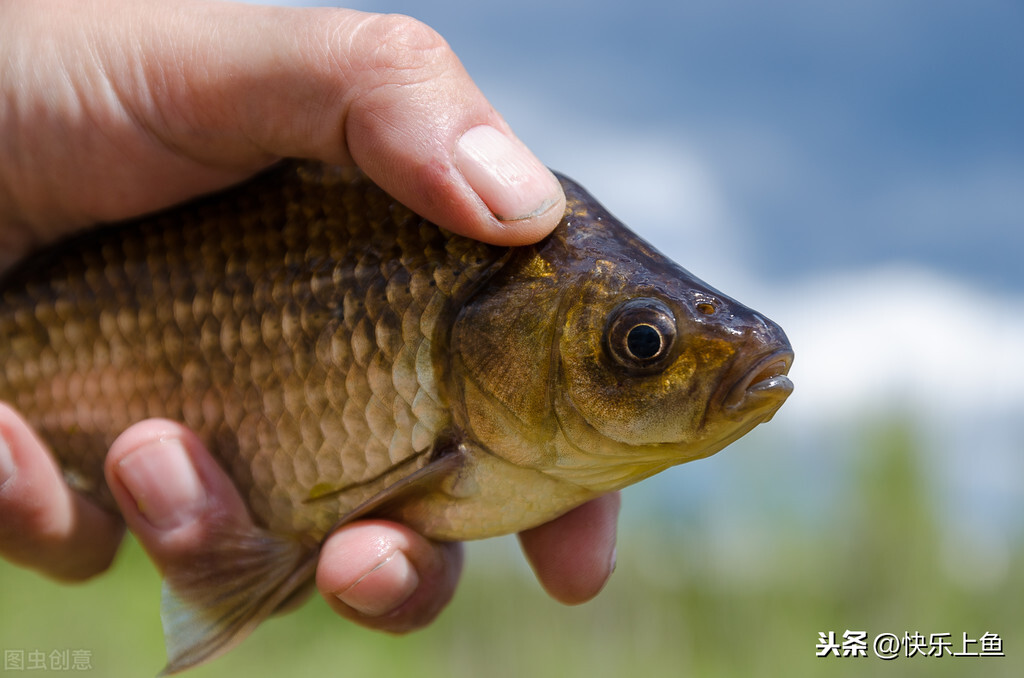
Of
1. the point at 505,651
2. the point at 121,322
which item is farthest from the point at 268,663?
the point at 121,322

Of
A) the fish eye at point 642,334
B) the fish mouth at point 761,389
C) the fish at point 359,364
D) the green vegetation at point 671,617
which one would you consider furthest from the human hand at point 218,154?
the green vegetation at point 671,617

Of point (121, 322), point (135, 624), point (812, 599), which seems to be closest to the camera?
point (121, 322)

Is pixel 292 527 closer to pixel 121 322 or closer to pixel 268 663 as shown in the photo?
pixel 121 322

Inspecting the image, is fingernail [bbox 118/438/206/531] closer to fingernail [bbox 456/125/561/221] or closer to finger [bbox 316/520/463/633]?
finger [bbox 316/520/463/633]

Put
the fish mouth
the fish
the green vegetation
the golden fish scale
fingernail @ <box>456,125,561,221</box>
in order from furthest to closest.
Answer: the green vegetation < the golden fish scale < fingernail @ <box>456,125,561,221</box> < the fish < the fish mouth

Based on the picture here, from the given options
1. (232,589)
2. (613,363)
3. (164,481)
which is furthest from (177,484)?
(613,363)

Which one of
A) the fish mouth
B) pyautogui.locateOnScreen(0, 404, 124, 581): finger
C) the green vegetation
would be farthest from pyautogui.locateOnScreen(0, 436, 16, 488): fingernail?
the green vegetation
